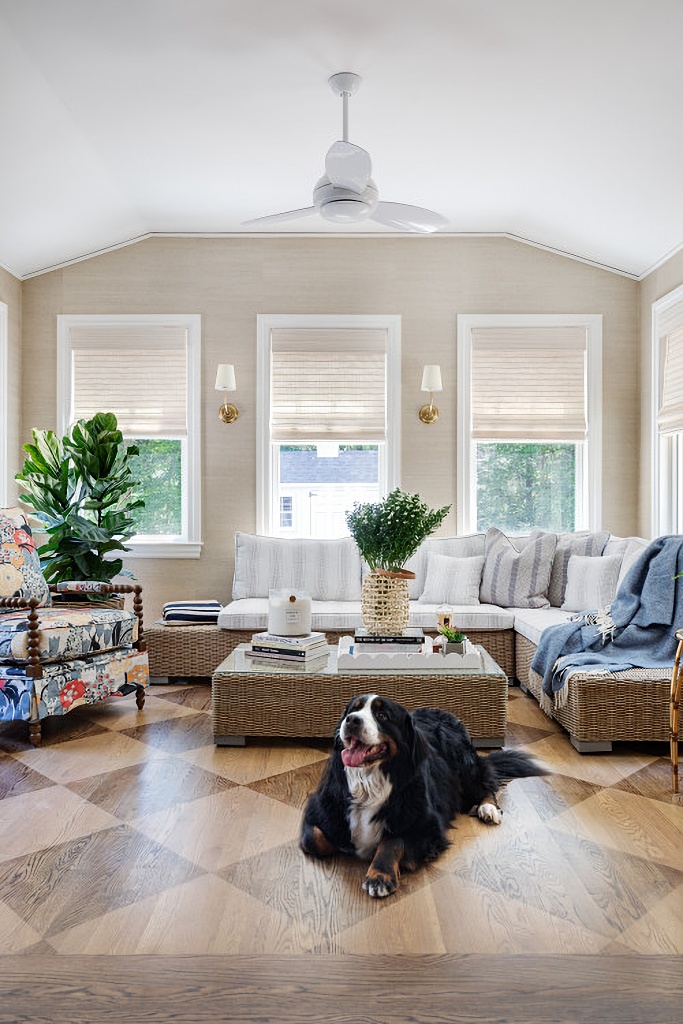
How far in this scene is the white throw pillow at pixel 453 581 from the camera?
5016mm

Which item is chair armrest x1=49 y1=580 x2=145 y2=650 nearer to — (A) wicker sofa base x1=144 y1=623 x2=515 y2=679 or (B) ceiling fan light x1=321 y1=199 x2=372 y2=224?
(A) wicker sofa base x1=144 y1=623 x2=515 y2=679

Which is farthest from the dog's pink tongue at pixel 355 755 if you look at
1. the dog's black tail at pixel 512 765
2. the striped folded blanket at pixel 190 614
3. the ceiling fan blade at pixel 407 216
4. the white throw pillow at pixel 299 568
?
the white throw pillow at pixel 299 568

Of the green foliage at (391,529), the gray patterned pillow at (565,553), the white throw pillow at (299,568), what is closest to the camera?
the green foliage at (391,529)

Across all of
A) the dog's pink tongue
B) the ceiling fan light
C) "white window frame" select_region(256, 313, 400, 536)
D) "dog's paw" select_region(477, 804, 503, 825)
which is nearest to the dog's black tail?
"dog's paw" select_region(477, 804, 503, 825)

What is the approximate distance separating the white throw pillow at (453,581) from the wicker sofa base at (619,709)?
163 cm

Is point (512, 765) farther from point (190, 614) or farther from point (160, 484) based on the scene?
point (160, 484)

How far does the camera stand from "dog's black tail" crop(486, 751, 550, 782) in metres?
3.09

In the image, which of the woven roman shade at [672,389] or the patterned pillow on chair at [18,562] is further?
the woven roman shade at [672,389]

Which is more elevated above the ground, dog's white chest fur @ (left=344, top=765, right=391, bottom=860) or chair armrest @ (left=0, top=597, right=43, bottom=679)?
chair armrest @ (left=0, top=597, right=43, bottom=679)

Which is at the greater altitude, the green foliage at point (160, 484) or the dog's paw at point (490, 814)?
the green foliage at point (160, 484)

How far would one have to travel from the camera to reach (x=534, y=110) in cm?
390

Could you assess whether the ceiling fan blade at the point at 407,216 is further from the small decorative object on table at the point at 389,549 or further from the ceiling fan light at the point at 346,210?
the small decorative object on table at the point at 389,549

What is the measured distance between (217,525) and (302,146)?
256cm

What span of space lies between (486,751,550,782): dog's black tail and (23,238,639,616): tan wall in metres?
2.60
